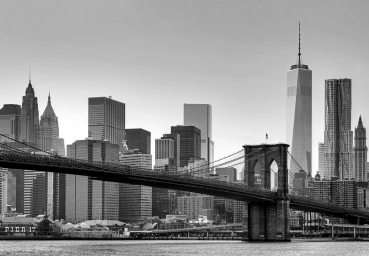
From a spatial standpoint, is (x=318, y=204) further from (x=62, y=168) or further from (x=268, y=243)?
(x=62, y=168)

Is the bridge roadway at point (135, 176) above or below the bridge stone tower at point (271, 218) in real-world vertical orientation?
above

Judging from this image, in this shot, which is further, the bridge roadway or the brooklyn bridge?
the brooklyn bridge

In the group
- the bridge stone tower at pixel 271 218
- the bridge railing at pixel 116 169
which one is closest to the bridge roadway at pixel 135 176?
the bridge railing at pixel 116 169

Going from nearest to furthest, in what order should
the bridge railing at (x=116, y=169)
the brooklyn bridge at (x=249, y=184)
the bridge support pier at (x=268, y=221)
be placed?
the bridge railing at (x=116, y=169), the brooklyn bridge at (x=249, y=184), the bridge support pier at (x=268, y=221)

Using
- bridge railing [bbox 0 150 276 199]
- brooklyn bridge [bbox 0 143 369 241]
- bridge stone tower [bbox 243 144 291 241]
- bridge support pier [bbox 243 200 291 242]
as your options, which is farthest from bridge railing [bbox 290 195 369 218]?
bridge railing [bbox 0 150 276 199]

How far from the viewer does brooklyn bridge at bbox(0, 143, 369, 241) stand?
79.6 meters

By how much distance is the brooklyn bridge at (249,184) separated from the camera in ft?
261

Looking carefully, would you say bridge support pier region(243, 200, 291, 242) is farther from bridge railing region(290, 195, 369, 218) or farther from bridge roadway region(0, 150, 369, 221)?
bridge railing region(290, 195, 369, 218)

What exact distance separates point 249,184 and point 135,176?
23.0m

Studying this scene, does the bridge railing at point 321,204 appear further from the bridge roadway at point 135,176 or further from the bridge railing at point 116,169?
the bridge railing at point 116,169

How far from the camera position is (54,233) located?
520 feet

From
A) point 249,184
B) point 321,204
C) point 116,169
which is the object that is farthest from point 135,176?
point 321,204

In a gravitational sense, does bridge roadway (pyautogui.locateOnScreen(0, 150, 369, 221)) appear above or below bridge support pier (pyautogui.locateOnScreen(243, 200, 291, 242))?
above

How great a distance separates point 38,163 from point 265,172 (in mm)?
36169
